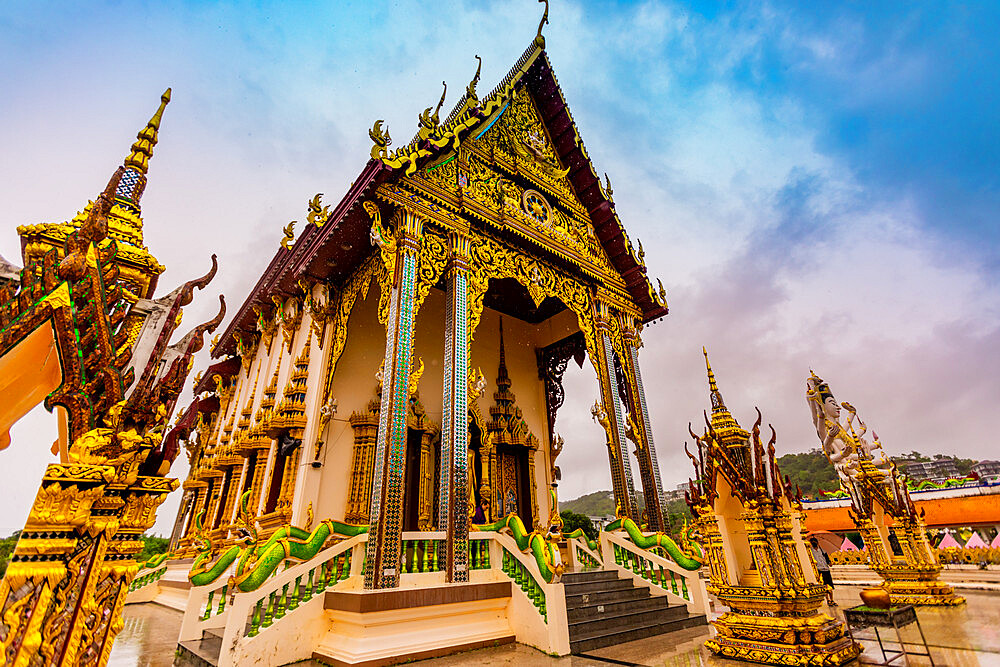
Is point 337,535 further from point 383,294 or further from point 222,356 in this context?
point 222,356

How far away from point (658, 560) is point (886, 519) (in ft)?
12.6

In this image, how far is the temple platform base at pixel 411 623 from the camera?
388cm

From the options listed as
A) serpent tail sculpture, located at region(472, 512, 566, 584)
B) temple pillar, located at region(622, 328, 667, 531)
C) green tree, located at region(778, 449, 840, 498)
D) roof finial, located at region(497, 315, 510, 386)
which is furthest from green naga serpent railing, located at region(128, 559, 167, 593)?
green tree, located at region(778, 449, 840, 498)

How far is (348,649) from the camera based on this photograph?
3822 mm

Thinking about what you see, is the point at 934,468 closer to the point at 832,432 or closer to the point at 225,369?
the point at 832,432

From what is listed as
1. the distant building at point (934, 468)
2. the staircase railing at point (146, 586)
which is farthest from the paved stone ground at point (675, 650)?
the distant building at point (934, 468)

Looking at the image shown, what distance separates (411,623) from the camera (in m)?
4.23

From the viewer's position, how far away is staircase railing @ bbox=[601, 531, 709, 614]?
582cm

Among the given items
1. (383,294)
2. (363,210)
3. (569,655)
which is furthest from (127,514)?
(363,210)

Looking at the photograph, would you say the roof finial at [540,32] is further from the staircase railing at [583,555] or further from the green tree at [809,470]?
the green tree at [809,470]

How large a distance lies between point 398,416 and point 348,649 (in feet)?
7.22

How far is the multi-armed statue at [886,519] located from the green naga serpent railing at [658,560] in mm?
2869

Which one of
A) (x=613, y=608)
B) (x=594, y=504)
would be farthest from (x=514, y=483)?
(x=594, y=504)

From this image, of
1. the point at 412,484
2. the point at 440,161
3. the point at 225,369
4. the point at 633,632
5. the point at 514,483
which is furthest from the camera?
the point at 225,369
